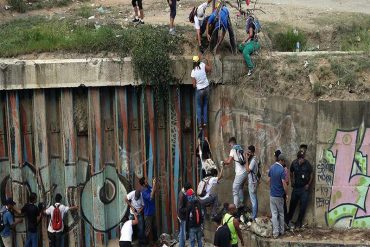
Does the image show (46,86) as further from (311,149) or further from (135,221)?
(311,149)

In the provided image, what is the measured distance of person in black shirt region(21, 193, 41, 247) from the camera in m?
19.2

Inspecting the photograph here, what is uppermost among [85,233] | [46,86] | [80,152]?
[46,86]

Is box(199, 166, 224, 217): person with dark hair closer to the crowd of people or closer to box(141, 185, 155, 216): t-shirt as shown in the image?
box(141, 185, 155, 216): t-shirt

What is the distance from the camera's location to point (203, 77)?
1888 centimetres

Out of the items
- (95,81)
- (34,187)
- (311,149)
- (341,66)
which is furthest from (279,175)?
(34,187)

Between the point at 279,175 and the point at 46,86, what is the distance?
20.4 ft

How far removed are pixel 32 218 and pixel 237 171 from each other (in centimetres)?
512

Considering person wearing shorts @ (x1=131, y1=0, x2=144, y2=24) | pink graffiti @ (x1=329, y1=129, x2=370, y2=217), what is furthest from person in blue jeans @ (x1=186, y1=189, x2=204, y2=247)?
person wearing shorts @ (x1=131, y1=0, x2=144, y2=24)

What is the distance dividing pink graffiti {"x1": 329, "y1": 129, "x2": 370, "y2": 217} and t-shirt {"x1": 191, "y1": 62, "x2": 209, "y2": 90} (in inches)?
139

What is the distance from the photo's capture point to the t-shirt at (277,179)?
1680 cm

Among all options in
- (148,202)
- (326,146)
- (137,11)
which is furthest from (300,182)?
(137,11)

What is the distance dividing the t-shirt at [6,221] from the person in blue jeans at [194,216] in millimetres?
4542

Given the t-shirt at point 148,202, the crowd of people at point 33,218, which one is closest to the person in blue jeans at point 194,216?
the t-shirt at point 148,202

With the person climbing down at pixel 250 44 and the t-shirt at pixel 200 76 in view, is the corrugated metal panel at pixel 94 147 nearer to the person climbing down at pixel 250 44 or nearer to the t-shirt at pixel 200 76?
the t-shirt at pixel 200 76
